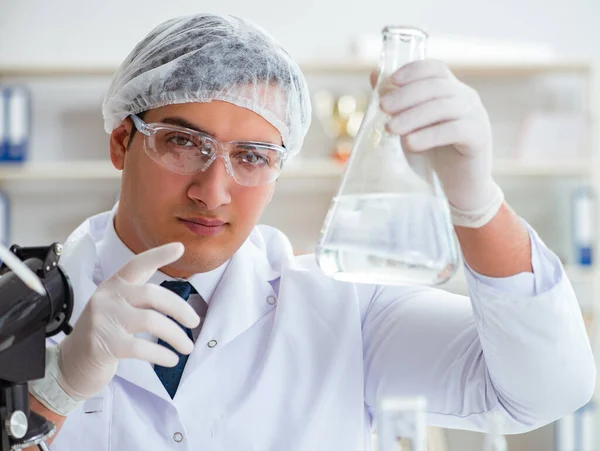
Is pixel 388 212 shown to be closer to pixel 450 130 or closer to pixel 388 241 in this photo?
pixel 388 241

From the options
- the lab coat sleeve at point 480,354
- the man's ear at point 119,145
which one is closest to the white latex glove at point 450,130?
the lab coat sleeve at point 480,354

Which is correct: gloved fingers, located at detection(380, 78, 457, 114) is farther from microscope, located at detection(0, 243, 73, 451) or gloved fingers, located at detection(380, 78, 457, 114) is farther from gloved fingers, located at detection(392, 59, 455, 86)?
microscope, located at detection(0, 243, 73, 451)

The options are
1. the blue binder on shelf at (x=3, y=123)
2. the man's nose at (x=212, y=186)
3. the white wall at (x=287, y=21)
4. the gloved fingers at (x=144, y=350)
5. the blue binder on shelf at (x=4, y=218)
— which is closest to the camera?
the gloved fingers at (x=144, y=350)

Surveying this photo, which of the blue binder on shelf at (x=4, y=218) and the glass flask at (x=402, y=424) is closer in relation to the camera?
the glass flask at (x=402, y=424)

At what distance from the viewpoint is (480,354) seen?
4.55ft

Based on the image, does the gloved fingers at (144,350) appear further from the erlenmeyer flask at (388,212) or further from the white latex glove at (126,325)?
the erlenmeyer flask at (388,212)

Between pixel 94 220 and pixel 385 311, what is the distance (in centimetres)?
66

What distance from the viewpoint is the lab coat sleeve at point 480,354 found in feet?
3.91

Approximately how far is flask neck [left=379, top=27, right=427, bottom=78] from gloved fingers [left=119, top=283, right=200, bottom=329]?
38cm

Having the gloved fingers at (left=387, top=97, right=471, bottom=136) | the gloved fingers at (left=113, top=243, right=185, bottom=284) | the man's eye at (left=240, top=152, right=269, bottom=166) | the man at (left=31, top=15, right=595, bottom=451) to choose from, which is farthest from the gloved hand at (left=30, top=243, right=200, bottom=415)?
the man's eye at (left=240, top=152, right=269, bottom=166)

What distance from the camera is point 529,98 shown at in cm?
386

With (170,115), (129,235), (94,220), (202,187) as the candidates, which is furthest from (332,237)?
(94,220)

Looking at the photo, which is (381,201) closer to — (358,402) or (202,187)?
(202,187)

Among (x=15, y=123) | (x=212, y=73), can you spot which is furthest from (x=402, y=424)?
(x=15, y=123)
